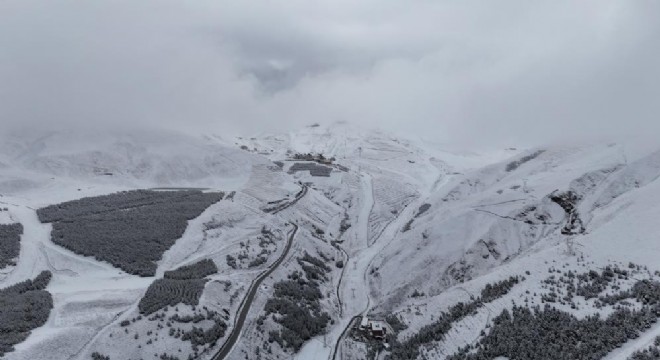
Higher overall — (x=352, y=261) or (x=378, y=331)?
(x=378, y=331)

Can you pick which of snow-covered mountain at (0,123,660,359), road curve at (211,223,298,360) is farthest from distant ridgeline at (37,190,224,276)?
road curve at (211,223,298,360)

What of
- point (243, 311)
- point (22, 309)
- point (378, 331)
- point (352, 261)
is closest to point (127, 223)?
point (22, 309)

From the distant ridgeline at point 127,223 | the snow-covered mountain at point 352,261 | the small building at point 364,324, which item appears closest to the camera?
the snow-covered mountain at point 352,261

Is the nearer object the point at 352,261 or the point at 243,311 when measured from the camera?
the point at 243,311

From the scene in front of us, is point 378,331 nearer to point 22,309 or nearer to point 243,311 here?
point 243,311

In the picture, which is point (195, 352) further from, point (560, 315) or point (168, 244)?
point (560, 315)

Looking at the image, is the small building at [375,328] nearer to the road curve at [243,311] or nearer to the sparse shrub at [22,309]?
the road curve at [243,311]

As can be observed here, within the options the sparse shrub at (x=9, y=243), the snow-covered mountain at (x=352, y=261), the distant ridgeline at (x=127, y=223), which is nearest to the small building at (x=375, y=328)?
the snow-covered mountain at (x=352, y=261)
